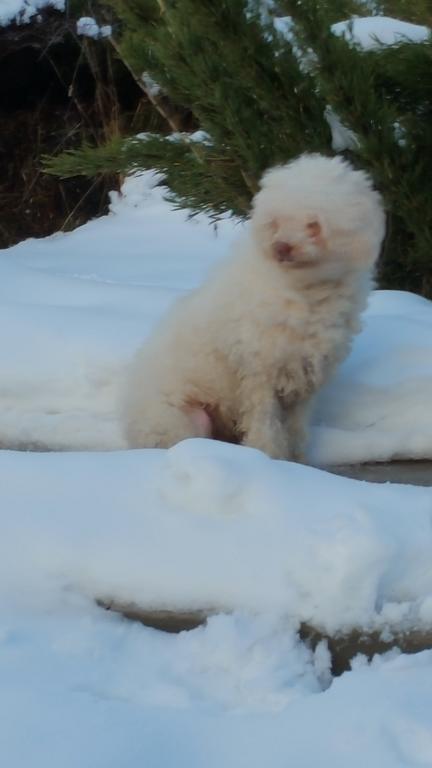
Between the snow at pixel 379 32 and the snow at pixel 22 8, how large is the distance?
589cm

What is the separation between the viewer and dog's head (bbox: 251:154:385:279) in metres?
3.00

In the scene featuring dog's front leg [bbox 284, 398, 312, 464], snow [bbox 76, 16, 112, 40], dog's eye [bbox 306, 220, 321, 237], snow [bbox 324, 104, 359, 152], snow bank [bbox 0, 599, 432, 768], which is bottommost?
snow [bbox 76, 16, 112, 40]

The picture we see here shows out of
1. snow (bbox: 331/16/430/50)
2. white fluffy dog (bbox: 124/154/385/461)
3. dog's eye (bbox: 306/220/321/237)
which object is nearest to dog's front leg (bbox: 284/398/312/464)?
white fluffy dog (bbox: 124/154/385/461)

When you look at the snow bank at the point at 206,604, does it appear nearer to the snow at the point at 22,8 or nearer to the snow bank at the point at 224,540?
the snow bank at the point at 224,540

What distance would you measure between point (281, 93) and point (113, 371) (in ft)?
4.09

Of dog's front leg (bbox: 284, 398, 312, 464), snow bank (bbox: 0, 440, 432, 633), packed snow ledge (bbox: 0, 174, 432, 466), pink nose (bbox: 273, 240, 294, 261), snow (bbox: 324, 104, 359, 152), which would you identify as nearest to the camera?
snow bank (bbox: 0, 440, 432, 633)

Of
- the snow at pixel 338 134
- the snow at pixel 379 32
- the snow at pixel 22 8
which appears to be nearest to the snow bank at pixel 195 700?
the snow at pixel 338 134

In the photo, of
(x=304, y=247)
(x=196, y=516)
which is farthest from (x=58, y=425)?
(x=196, y=516)

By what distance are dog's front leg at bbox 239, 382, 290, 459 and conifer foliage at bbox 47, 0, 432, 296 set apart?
46.8 inches

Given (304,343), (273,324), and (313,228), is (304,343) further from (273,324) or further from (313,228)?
(313,228)

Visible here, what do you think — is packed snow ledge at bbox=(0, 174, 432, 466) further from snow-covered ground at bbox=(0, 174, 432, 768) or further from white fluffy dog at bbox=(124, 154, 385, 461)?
snow-covered ground at bbox=(0, 174, 432, 768)

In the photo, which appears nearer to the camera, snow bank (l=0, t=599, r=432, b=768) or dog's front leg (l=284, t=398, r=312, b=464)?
snow bank (l=0, t=599, r=432, b=768)

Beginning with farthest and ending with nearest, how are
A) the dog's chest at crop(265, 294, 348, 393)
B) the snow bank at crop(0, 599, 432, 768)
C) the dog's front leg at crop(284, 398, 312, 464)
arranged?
1. the dog's front leg at crop(284, 398, 312, 464)
2. the dog's chest at crop(265, 294, 348, 393)
3. the snow bank at crop(0, 599, 432, 768)

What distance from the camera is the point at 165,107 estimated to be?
620 centimetres
